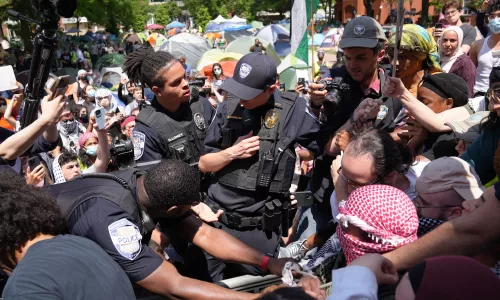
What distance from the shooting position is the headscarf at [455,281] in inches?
40.8

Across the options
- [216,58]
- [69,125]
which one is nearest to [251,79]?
[69,125]

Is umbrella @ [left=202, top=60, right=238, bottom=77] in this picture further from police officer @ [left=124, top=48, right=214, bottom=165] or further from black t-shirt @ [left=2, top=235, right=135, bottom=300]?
black t-shirt @ [left=2, top=235, right=135, bottom=300]

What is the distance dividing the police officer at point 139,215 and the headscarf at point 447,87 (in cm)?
162

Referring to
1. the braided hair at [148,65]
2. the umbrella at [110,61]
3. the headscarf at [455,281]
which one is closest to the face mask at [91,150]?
the braided hair at [148,65]

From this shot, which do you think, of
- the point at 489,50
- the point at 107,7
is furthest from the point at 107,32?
the point at 489,50

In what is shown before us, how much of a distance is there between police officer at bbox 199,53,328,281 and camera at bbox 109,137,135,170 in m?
0.49

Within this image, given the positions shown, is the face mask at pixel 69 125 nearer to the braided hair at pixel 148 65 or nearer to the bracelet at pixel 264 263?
the braided hair at pixel 148 65

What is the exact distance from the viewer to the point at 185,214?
8.61ft

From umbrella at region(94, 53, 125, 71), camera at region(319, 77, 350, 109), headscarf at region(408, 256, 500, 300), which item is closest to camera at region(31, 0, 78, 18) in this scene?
camera at region(319, 77, 350, 109)

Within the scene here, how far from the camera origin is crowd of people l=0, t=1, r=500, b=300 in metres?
1.65

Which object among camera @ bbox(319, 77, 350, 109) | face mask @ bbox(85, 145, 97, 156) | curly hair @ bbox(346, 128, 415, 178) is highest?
camera @ bbox(319, 77, 350, 109)

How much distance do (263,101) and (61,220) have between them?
1445 millimetres

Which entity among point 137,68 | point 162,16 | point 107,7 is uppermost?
point 137,68

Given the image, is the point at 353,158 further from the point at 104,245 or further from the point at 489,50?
the point at 489,50
